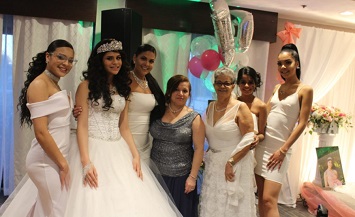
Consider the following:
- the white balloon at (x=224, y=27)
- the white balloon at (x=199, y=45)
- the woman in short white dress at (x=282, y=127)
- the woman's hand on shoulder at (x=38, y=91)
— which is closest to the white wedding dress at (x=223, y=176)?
the woman in short white dress at (x=282, y=127)

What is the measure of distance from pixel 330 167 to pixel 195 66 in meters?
2.32

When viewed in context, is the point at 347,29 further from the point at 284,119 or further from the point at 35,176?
the point at 35,176

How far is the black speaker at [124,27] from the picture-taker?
321 cm

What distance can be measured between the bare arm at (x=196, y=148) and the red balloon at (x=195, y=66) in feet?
5.94

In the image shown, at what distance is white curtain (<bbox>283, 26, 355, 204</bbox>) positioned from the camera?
4.94 meters

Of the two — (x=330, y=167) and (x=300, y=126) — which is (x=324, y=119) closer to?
(x=330, y=167)

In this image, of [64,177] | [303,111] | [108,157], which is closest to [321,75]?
[303,111]

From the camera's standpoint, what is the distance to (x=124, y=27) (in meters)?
3.23

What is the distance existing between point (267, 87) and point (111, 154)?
355cm

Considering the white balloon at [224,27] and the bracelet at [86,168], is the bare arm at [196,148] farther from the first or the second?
the white balloon at [224,27]

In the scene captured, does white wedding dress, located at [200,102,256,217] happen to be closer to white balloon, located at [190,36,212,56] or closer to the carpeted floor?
white balloon, located at [190,36,212,56]

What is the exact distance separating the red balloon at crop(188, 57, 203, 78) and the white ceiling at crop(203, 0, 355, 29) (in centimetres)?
93

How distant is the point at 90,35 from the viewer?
4.04 meters

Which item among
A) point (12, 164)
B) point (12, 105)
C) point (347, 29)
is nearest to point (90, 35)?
point (12, 105)
